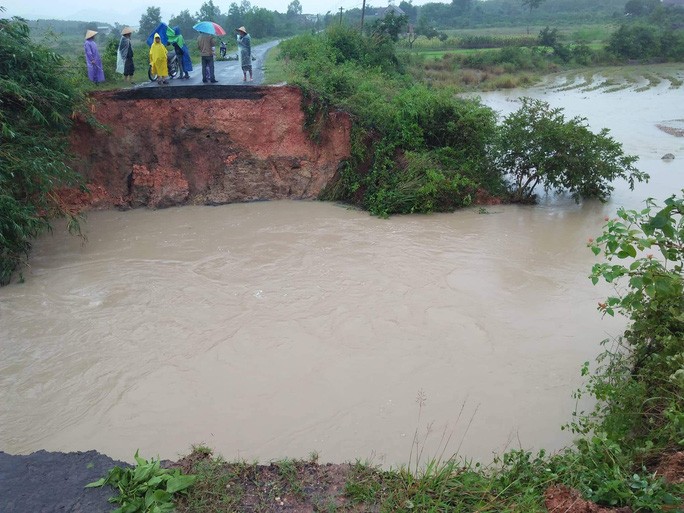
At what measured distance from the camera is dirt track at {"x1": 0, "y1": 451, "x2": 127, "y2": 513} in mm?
3436

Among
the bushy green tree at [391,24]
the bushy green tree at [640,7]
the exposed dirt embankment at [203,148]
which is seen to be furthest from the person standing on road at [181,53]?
the bushy green tree at [640,7]

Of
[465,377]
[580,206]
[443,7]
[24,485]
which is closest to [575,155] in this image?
[580,206]

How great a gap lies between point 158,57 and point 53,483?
30.7 feet

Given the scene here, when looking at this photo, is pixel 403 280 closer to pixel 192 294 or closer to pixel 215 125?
pixel 192 294

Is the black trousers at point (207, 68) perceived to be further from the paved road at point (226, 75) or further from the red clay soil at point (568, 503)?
the red clay soil at point (568, 503)

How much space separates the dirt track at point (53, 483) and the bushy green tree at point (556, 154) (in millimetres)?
9489

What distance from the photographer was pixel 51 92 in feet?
29.8

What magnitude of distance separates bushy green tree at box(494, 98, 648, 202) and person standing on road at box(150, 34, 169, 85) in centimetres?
676

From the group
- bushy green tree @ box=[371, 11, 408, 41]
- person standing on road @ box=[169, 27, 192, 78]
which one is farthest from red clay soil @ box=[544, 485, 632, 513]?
bushy green tree @ box=[371, 11, 408, 41]

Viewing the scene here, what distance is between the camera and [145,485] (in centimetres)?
351

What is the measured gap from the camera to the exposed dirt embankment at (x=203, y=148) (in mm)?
11000

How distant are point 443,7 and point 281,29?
108 ft

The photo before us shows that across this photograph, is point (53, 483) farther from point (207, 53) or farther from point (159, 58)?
point (207, 53)

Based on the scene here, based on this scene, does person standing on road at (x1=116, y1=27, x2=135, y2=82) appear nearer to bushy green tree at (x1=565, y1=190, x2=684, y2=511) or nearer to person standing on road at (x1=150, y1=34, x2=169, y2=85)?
person standing on road at (x1=150, y1=34, x2=169, y2=85)
